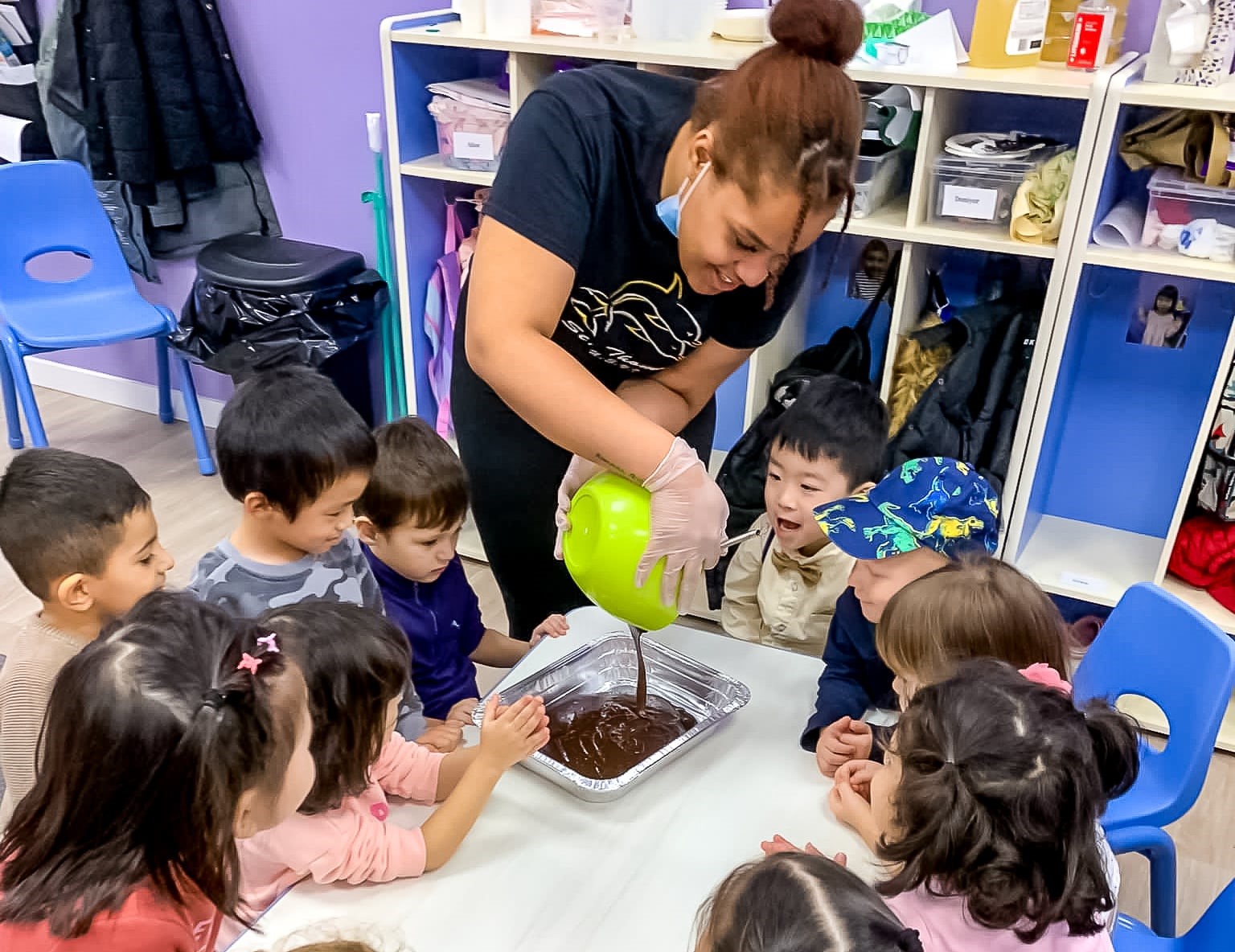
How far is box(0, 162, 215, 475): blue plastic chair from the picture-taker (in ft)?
9.21

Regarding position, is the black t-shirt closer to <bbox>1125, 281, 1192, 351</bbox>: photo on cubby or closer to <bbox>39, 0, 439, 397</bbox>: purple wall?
<bbox>1125, 281, 1192, 351</bbox>: photo on cubby

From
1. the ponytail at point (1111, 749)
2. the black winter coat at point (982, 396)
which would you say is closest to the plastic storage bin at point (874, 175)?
the black winter coat at point (982, 396)

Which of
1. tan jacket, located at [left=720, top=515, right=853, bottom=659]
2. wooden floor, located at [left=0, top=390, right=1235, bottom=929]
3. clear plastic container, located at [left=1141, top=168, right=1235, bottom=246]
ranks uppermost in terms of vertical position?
clear plastic container, located at [left=1141, top=168, right=1235, bottom=246]

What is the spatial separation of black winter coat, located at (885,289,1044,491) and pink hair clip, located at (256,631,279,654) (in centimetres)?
148

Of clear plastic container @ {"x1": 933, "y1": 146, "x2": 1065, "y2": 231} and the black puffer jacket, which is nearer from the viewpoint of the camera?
clear plastic container @ {"x1": 933, "y1": 146, "x2": 1065, "y2": 231}

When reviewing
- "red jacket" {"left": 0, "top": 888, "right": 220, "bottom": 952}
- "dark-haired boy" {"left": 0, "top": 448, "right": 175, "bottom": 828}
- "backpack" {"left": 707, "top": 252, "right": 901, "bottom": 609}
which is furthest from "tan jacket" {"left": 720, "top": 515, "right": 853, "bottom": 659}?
"red jacket" {"left": 0, "top": 888, "right": 220, "bottom": 952}

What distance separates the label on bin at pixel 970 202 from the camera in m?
1.90

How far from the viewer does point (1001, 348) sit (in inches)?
80.4

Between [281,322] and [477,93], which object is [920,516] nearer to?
[477,93]

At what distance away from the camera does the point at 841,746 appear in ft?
3.76

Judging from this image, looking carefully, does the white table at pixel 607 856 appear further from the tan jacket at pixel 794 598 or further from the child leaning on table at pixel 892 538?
the tan jacket at pixel 794 598

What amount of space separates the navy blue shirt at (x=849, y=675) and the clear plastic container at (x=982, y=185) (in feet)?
2.91

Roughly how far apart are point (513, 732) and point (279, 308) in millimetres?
1922

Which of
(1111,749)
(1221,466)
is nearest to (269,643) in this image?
(1111,749)
